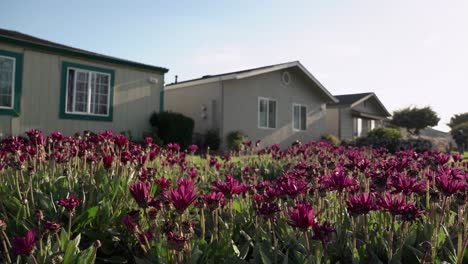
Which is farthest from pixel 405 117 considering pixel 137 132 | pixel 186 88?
pixel 137 132

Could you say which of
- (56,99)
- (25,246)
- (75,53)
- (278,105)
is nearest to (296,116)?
(278,105)

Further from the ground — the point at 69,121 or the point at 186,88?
the point at 186,88

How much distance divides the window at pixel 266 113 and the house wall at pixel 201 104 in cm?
270

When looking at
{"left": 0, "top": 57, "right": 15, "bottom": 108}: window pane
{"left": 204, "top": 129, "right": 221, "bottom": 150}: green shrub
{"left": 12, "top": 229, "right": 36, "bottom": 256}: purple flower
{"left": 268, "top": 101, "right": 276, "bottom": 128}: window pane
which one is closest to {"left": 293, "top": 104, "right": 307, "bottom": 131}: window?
{"left": 268, "top": 101, "right": 276, "bottom": 128}: window pane

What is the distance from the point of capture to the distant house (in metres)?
28.6

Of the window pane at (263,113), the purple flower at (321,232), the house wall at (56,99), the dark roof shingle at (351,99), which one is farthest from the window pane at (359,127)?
the purple flower at (321,232)

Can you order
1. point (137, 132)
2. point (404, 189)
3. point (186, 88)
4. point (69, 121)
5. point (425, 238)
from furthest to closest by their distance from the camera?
point (186, 88) → point (137, 132) → point (69, 121) → point (425, 238) → point (404, 189)

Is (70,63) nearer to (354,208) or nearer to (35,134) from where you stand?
(35,134)

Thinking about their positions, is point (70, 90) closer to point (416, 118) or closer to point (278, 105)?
point (278, 105)

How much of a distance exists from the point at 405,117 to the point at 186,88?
3195 centimetres

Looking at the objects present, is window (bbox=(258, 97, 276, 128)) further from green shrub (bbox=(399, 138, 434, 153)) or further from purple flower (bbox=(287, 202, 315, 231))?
purple flower (bbox=(287, 202, 315, 231))

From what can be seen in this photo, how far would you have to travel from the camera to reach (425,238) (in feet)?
7.91

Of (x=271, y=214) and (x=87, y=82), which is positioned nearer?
(x=271, y=214)

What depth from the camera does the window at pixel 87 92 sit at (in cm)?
1269
